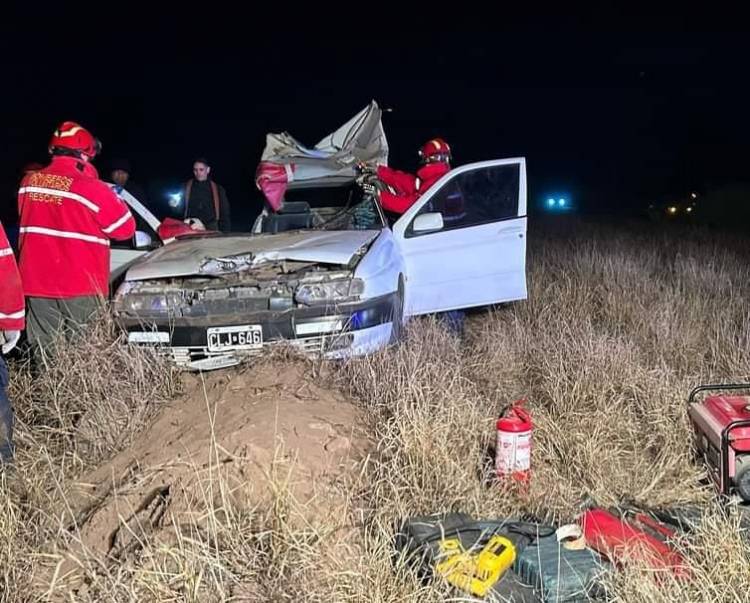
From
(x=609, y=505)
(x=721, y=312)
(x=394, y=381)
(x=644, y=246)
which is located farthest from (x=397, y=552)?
(x=644, y=246)

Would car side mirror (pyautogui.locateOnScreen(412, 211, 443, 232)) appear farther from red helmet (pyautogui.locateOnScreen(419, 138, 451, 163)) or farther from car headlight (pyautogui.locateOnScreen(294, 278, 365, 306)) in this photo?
car headlight (pyautogui.locateOnScreen(294, 278, 365, 306))

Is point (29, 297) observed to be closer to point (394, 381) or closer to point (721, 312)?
point (394, 381)

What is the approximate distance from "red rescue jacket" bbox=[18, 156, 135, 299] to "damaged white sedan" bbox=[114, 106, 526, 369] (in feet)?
1.06

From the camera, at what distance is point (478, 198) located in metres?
6.38

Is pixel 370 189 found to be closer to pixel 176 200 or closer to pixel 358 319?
pixel 358 319

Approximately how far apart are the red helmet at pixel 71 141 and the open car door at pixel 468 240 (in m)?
2.34

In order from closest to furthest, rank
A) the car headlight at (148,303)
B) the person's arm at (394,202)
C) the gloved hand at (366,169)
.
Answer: the car headlight at (148,303) < the person's arm at (394,202) < the gloved hand at (366,169)

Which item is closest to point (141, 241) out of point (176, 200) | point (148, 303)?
point (148, 303)

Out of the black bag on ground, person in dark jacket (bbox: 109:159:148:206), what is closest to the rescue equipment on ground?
the black bag on ground

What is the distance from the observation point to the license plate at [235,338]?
177 inches

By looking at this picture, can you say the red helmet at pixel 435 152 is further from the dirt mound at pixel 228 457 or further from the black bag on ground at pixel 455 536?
the black bag on ground at pixel 455 536

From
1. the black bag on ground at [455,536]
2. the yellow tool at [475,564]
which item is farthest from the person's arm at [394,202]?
the yellow tool at [475,564]

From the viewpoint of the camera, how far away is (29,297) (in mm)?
4859

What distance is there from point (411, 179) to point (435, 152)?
0.34 m
